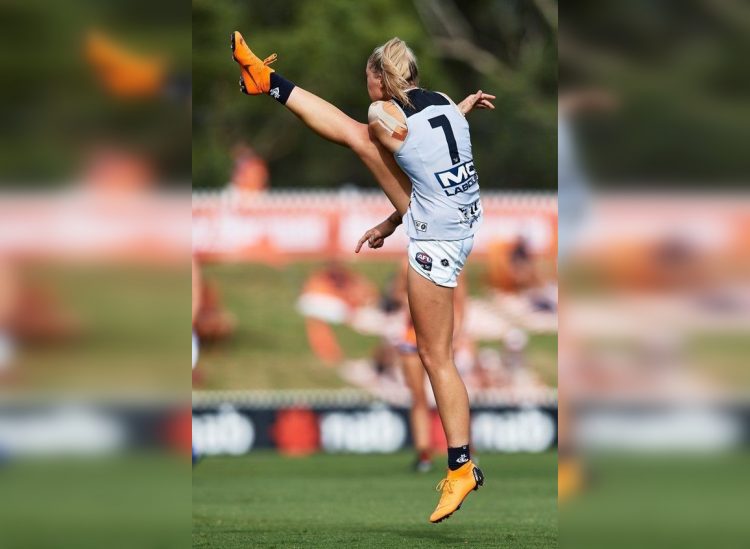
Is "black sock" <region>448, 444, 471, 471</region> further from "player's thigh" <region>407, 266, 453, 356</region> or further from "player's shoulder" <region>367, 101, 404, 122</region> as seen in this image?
"player's shoulder" <region>367, 101, 404, 122</region>

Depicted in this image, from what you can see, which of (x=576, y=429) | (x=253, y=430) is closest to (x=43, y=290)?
(x=576, y=429)

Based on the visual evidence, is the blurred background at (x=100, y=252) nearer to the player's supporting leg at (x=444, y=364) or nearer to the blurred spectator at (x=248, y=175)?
the player's supporting leg at (x=444, y=364)

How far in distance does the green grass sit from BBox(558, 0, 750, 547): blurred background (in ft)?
49.9

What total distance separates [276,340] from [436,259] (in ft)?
42.5

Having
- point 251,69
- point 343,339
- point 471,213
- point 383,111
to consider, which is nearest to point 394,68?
point 383,111

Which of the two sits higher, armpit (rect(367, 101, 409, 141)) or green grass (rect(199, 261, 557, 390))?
armpit (rect(367, 101, 409, 141))

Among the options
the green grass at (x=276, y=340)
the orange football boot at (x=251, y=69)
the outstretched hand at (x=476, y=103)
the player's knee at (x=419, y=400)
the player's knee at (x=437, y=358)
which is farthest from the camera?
the green grass at (x=276, y=340)

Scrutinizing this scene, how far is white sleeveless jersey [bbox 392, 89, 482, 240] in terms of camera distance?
7055mm

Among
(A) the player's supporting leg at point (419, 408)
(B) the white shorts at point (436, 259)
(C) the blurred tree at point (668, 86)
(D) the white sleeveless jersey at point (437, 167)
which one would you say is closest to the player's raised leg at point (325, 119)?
(D) the white sleeveless jersey at point (437, 167)

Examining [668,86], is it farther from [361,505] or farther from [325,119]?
[361,505]

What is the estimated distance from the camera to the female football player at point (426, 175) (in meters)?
7.07

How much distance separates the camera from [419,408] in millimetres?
12211

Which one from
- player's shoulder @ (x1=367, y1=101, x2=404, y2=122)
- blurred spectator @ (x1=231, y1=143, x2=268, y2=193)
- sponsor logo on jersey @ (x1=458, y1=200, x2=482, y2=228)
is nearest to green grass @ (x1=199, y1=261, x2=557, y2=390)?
blurred spectator @ (x1=231, y1=143, x2=268, y2=193)

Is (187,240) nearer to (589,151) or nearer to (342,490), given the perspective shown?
(589,151)
